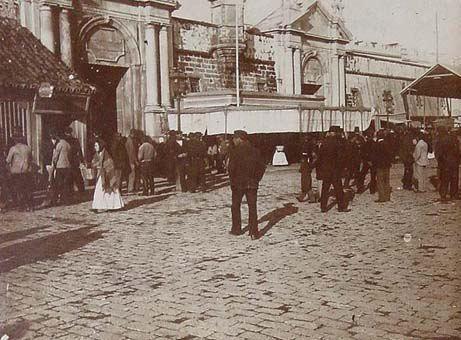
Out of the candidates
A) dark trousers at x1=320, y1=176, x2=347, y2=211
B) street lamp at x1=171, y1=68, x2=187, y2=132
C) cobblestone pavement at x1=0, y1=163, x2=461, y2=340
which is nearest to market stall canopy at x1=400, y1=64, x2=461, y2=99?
dark trousers at x1=320, y1=176, x2=347, y2=211

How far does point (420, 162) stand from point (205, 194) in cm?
587

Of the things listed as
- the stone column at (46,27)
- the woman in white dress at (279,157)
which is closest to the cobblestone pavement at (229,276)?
the stone column at (46,27)

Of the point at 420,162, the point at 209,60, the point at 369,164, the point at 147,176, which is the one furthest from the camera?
the point at 209,60

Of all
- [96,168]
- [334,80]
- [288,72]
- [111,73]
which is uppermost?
[288,72]

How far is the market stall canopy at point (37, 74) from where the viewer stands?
15938 mm

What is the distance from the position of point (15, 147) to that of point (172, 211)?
3823mm

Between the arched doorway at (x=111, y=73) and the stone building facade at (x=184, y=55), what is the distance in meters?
0.04

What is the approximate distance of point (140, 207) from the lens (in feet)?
43.8

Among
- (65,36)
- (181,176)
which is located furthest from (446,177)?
(65,36)

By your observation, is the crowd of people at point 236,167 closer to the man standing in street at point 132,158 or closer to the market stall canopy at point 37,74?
the man standing in street at point 132,158

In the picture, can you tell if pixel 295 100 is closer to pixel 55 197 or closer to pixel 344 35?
pixel 344 35

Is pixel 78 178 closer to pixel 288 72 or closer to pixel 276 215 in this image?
pixel 276 215

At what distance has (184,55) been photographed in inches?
1016

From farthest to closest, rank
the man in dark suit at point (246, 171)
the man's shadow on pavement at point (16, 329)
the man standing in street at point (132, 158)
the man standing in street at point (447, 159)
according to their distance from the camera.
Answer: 1. the man standing in street at point (132, 158)
2. the man standing in street at point (447, 159)
3. the man in dark suit at point (246, 171)
4. the man's shadow on pavement at point (16, 329)
